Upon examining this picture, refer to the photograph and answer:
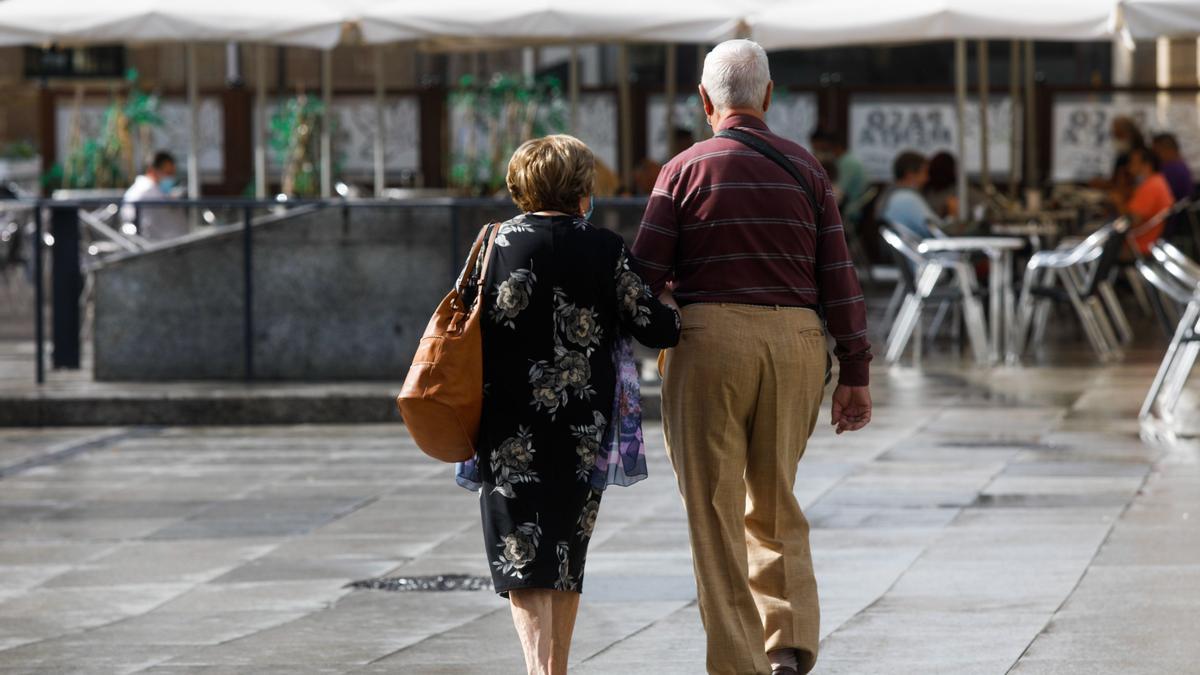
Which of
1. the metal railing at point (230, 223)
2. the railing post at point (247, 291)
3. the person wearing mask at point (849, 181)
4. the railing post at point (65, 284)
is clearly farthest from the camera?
the person wearing mask at point (849, 181)

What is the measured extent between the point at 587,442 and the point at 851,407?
2.33 ft

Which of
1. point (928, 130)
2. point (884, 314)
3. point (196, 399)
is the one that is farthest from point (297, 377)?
point (928, 130)

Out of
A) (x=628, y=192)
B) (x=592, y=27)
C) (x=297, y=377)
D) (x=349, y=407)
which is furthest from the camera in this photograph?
(x=628, y=192)

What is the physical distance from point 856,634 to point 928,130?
17.4m

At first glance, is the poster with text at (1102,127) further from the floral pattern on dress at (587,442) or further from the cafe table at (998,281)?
the floral pattern on dress at (587,442)

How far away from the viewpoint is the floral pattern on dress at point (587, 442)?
5418mm

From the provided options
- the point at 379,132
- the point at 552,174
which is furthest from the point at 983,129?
the point at 552,174

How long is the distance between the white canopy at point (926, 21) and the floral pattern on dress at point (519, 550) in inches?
422

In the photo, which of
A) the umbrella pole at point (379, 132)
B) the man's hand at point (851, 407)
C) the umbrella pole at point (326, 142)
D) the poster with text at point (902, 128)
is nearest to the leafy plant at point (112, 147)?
the umbrella pole at point (326, 142)

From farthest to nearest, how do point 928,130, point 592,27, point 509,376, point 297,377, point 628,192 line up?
1. point 928,130
2. point 628,192
3. point 592,27
4. point 297,377
5. point 509,376

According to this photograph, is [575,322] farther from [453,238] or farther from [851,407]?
[453,238]

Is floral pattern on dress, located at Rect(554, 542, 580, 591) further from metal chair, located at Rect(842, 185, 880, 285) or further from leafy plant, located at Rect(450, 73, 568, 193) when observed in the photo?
metal chair, located at Rect(842, 185, 880, 285)

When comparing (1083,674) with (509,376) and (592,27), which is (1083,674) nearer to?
(509,376)

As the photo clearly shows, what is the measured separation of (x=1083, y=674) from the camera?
5.88 metres
